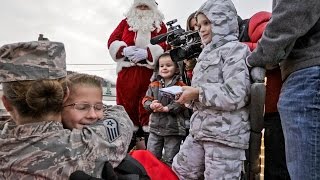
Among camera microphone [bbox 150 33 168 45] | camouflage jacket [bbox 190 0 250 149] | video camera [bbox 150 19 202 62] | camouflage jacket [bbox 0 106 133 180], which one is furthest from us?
camera microphone [bbox 150 33 168 45]

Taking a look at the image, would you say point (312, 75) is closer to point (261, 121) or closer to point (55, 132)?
point (261, 121)

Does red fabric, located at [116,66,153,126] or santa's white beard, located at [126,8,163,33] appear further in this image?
santa's white beard, located at [126,8,163,33]

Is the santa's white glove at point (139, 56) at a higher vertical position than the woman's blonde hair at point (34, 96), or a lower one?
higher

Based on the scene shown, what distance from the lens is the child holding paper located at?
2.83 meters

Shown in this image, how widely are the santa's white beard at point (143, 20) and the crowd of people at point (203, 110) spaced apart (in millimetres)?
1374

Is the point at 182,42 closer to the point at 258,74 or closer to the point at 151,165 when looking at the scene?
the point at 258,74

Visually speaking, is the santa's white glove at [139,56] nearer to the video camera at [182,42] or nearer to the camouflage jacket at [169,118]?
the video camera at [182,42]

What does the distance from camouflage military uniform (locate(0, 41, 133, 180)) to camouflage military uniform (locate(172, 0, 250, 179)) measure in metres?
0.88

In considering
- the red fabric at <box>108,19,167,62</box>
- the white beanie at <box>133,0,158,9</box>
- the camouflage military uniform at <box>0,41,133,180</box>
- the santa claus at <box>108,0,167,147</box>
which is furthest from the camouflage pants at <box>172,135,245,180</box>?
the white beanie at <box>133,0,158,9</box>

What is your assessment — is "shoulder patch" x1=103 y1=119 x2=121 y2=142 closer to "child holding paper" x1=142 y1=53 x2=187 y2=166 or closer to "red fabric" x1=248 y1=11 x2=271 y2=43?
"red fabric" x1=248 y1=11 x2=271 y2=43

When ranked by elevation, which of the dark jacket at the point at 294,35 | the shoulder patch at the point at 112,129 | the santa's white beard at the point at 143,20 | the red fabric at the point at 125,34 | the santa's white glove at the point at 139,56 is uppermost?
the santa's white beard at the point at 143,20

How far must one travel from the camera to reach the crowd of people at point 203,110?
0.98m

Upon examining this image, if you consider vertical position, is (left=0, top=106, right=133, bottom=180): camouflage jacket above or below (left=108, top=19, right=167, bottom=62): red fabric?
below

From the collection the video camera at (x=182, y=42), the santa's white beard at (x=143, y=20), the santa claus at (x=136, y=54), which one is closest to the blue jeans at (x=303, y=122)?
the video camera at (x=182, y=42)
